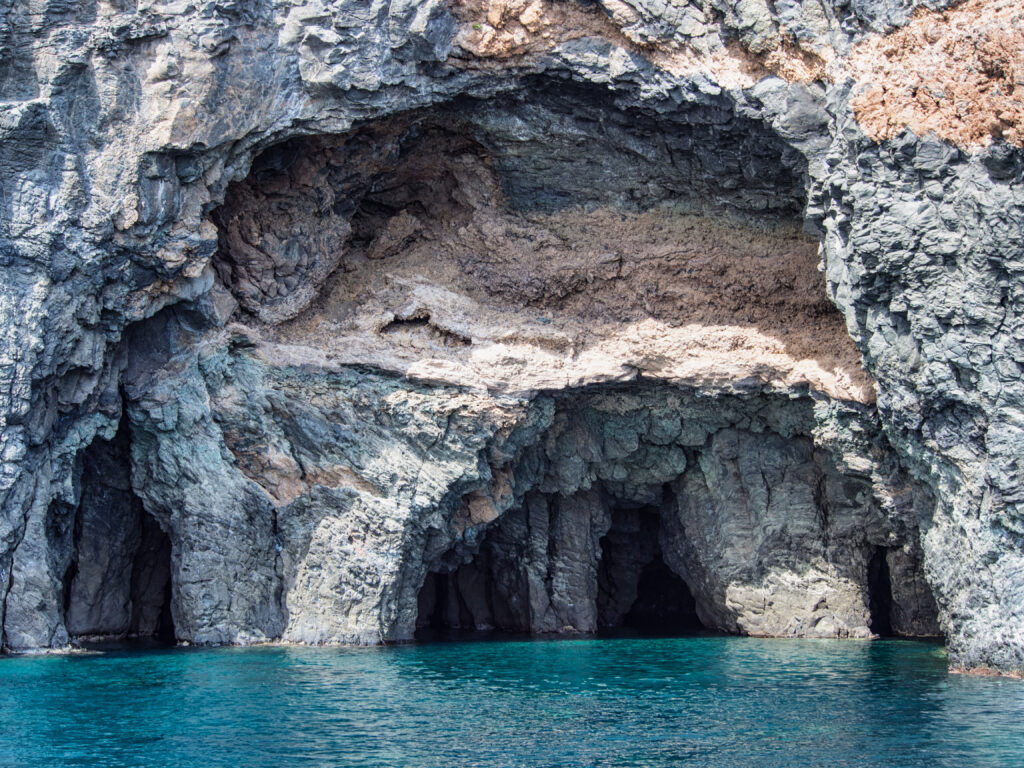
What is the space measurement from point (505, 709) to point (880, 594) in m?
13.8

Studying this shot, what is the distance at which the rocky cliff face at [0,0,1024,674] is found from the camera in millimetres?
18594

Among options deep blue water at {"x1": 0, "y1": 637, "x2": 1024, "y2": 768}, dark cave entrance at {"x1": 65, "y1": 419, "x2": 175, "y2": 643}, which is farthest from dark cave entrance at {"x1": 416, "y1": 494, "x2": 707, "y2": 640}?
dark cave entrance at {"x1": 65, "y1": 419, "x2": 175, "y2": 643}

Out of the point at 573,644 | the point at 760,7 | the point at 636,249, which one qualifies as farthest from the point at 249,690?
the point at 760,7

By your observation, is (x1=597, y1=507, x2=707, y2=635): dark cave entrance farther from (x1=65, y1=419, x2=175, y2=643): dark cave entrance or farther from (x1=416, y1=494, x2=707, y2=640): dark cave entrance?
(x1=65, y1=419, x2=175, y2=643): dark cave entrance

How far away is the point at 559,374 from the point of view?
22953 mm

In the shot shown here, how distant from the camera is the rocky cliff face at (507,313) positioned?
18.6 m

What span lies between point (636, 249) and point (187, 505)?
10638 millimetres

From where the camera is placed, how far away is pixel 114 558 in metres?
24.5

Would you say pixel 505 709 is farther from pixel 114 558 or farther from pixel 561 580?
pixel 114 558

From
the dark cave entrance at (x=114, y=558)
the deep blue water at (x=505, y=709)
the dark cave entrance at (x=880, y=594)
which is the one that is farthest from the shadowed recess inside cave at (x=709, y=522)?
the dark cave entrance at (x=114, y=558)

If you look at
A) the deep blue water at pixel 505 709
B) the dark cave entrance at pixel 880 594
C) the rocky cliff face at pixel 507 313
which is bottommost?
the deep blue water at pixel 505 709

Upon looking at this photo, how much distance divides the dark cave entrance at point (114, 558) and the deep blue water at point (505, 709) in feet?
10.4

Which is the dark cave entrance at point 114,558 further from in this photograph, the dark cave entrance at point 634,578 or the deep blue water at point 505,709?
the dark cave entrance at point 634,578

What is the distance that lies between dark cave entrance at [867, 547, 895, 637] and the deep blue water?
14.1 ft
